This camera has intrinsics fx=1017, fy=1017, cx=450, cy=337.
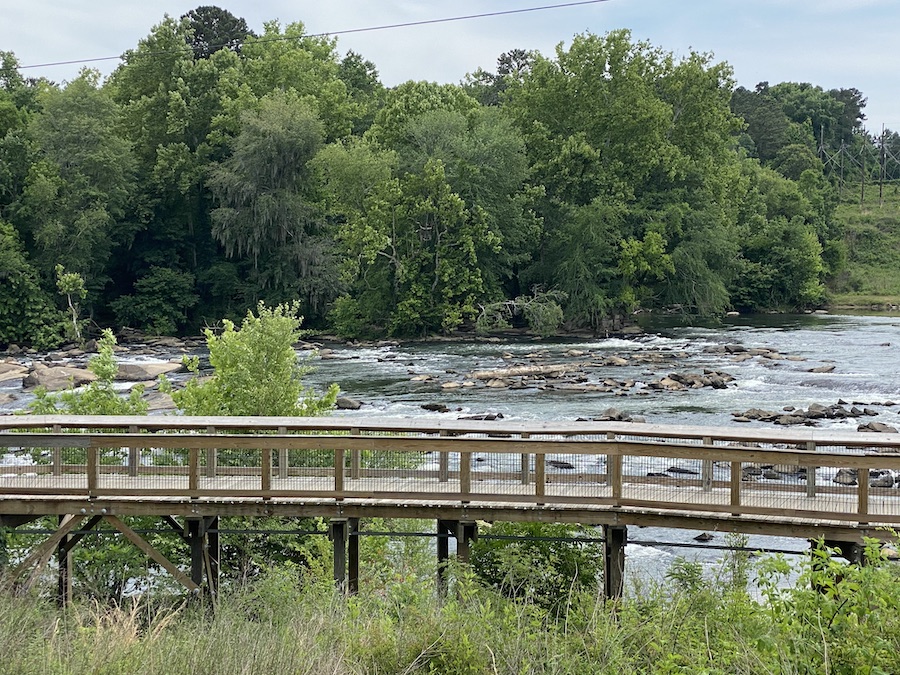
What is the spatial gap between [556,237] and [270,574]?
161 feet

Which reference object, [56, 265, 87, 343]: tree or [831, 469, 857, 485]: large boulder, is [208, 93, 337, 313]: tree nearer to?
[56, 265, 87, 343]: tree

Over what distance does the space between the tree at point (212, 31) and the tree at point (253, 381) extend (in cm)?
6569

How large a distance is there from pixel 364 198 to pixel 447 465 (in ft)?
A: 147

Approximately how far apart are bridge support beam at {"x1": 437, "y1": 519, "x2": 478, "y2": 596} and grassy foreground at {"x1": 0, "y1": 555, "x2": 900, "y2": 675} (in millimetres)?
3487

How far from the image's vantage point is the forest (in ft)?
178

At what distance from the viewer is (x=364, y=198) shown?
55.8 meters

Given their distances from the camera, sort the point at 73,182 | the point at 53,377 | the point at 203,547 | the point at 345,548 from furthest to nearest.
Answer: the point at 73,182
the point at 53,377
the point at 203,547
the point at 345,548

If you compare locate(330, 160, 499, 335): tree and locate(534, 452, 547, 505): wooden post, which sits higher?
locate(330, 160, 499, 335): tree

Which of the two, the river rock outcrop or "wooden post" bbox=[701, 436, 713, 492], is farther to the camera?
the river rock outcrop

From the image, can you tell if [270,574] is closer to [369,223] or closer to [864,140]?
[369,223]

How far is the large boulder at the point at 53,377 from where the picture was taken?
3522cm

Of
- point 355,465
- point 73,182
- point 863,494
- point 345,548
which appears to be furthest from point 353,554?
point 73,182

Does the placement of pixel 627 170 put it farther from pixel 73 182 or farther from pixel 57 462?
pixel 57 462

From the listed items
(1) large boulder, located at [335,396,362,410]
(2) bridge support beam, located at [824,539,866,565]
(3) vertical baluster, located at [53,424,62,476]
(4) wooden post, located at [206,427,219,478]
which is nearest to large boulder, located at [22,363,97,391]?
(1) large boulder, located at [335,396,362,410]
